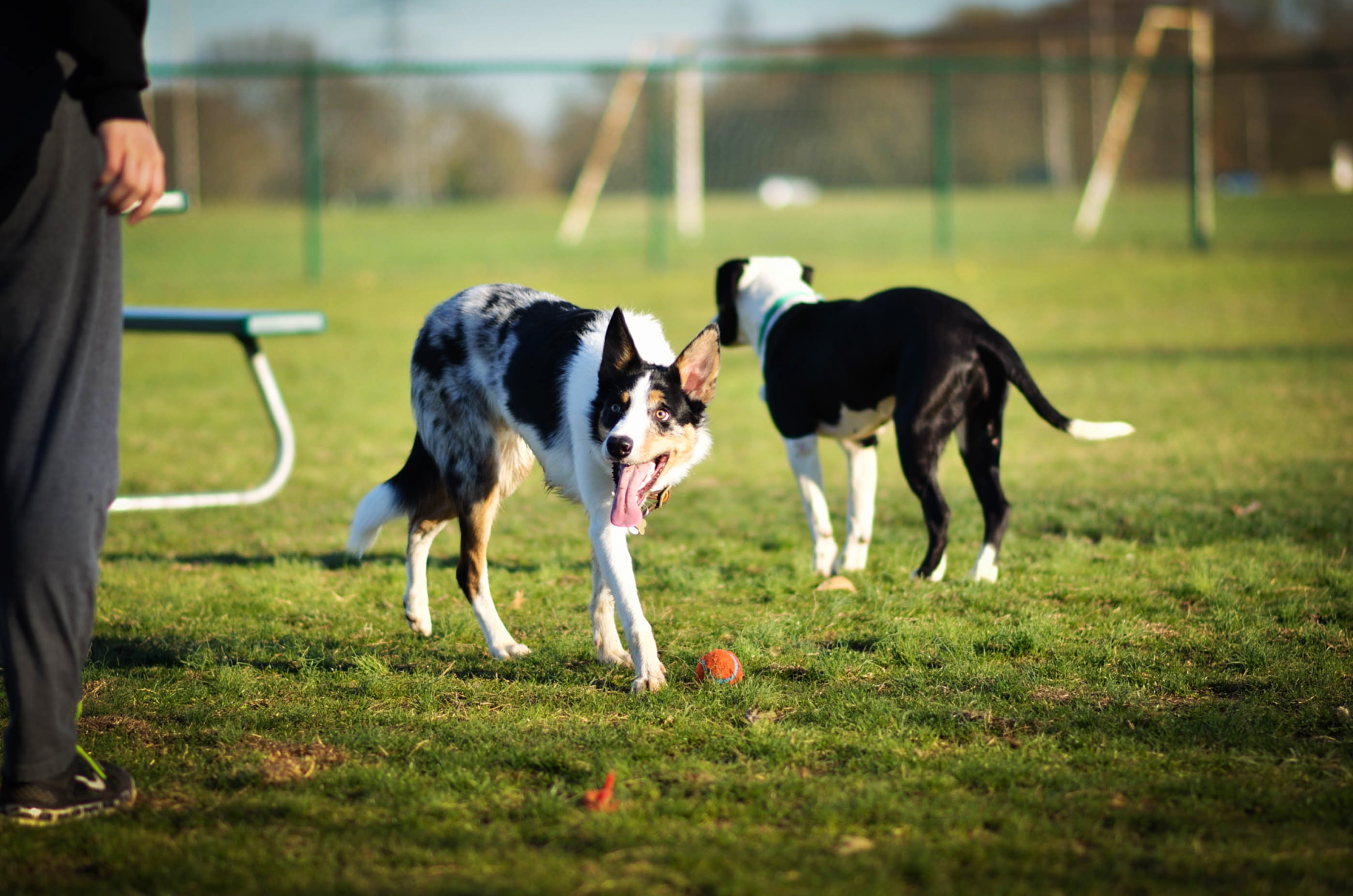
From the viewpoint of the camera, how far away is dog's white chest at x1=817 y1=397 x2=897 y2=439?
5445 mm

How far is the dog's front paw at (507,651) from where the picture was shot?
4.36m

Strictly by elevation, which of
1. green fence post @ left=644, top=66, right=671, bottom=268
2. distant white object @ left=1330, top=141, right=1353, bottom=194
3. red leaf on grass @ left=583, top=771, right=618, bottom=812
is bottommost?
red leaf on grass @ left=583, top=771, right=618, bottom=812

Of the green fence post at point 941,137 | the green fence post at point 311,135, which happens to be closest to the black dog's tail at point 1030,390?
the green fence post at point 311,135

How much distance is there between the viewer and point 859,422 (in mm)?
5566

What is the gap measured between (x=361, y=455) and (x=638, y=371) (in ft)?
16.2

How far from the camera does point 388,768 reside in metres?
3.31

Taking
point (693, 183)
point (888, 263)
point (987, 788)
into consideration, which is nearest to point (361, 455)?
point (987, 788)

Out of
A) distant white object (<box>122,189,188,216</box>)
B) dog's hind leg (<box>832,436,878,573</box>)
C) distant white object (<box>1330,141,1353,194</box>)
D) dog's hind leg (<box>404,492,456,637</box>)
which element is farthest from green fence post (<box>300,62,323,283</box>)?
distant white object (<box>1330,141,1353,194</box>)

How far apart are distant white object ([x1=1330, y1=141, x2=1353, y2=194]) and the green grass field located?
5308 centimetres

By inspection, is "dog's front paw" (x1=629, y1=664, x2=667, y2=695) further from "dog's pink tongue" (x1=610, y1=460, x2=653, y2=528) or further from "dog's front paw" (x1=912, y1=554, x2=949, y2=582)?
"dog's front paw" (x1=912, y1=554, x2=949, y2=582)

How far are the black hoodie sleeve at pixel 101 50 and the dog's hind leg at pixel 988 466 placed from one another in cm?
366

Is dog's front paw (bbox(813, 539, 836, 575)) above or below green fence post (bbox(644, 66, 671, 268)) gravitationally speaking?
below

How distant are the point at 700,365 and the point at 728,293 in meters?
2.08

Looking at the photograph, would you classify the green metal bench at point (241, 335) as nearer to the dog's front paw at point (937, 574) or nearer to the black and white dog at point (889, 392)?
the black and white dog at point (889, 392)
